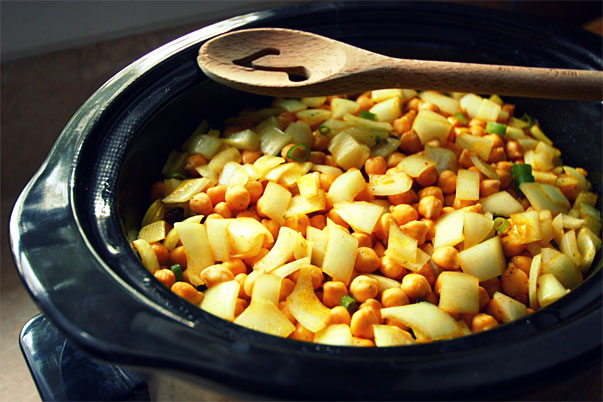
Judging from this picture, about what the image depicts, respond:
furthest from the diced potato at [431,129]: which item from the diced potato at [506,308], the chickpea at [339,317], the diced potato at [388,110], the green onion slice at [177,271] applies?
the green onion slice at [177,271]

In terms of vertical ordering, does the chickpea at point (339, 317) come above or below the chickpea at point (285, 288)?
below

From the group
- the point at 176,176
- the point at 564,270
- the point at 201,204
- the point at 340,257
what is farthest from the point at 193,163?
the point at 564,270

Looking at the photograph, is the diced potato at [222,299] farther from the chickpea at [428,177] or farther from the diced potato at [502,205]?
the diced potato at [502,205]

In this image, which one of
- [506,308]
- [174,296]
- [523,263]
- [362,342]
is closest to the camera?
[174,296]

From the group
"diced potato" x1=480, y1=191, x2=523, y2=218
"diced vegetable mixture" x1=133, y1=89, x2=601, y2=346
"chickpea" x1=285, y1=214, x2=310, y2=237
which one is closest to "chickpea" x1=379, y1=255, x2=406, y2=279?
"diced vegetable mixture" x1=133, y1=89, x2=601, y2=346

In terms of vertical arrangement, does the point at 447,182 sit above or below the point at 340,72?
below

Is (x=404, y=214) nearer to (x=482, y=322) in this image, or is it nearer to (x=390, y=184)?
(x=390, y=184)
